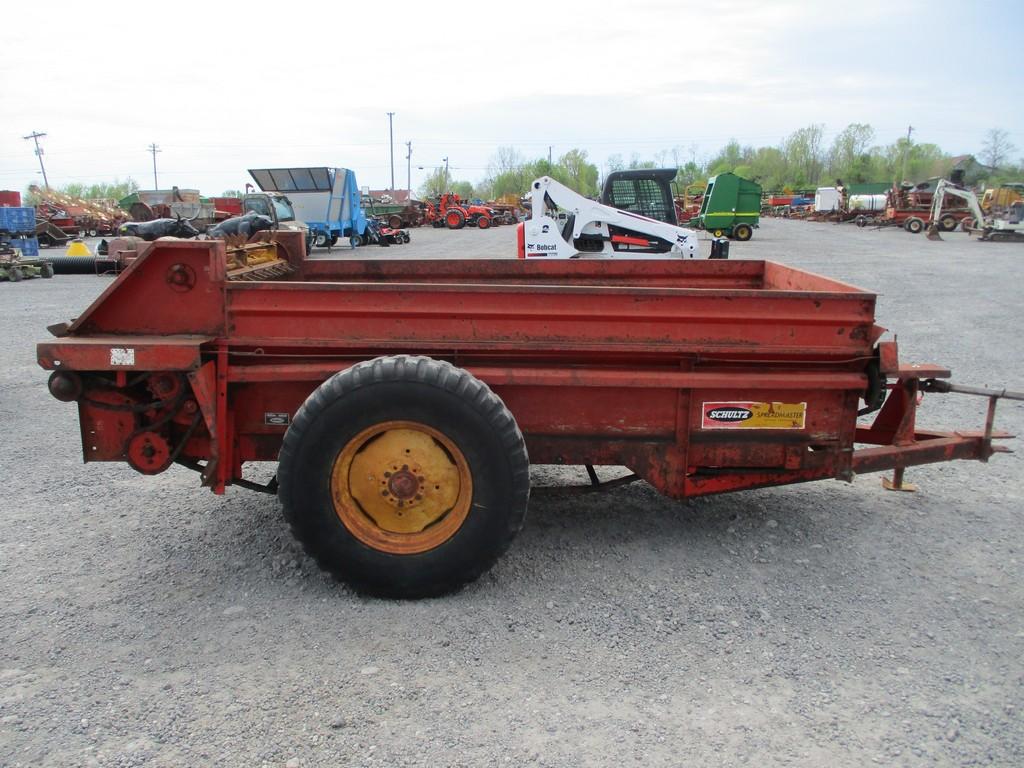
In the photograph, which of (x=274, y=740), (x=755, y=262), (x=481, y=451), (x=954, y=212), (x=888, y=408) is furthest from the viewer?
(x=954, y=212)

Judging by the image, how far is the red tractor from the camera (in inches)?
1764

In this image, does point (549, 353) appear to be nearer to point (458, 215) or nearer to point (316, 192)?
point (316, 192)

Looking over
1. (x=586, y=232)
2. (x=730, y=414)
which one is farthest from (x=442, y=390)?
(x=586, y=232)

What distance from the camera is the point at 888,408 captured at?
445 centimetres

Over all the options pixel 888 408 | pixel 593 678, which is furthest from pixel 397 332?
pixel 888 408

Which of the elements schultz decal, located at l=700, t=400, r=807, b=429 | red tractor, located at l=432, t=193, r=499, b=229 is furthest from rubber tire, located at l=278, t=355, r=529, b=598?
red tractor, located at l=432, t=193, r=499, b=229

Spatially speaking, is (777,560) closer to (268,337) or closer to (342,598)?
(342,598)

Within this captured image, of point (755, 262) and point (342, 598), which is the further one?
point (755, 262)

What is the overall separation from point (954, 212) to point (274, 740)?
39158 mm

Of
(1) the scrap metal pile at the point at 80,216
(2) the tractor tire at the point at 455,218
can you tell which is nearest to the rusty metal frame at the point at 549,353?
(1) the scrap metal pile at the point at 80,216

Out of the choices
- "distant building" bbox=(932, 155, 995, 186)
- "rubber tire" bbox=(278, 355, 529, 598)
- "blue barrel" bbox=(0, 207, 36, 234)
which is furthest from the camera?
"distant building" bbox=(932, 155, 995, 186)

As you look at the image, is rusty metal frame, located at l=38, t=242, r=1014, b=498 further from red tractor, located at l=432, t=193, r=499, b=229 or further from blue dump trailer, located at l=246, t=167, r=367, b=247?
red tractor, located at l=432, t=193, r=499, b=229

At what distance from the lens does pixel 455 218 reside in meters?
44.8

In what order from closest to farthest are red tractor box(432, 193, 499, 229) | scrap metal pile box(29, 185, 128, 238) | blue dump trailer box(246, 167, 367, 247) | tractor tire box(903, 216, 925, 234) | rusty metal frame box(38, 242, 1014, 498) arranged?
rusty metal frame box(38, 242, 1014, 498) < blue dump trailer box(246, 167, 367, 247) < scrap metal pile box(29, 185, 128, 238) < tractor tire box(903, 216, 925, 234) < red tractor box(432, 193, 499, 229)
